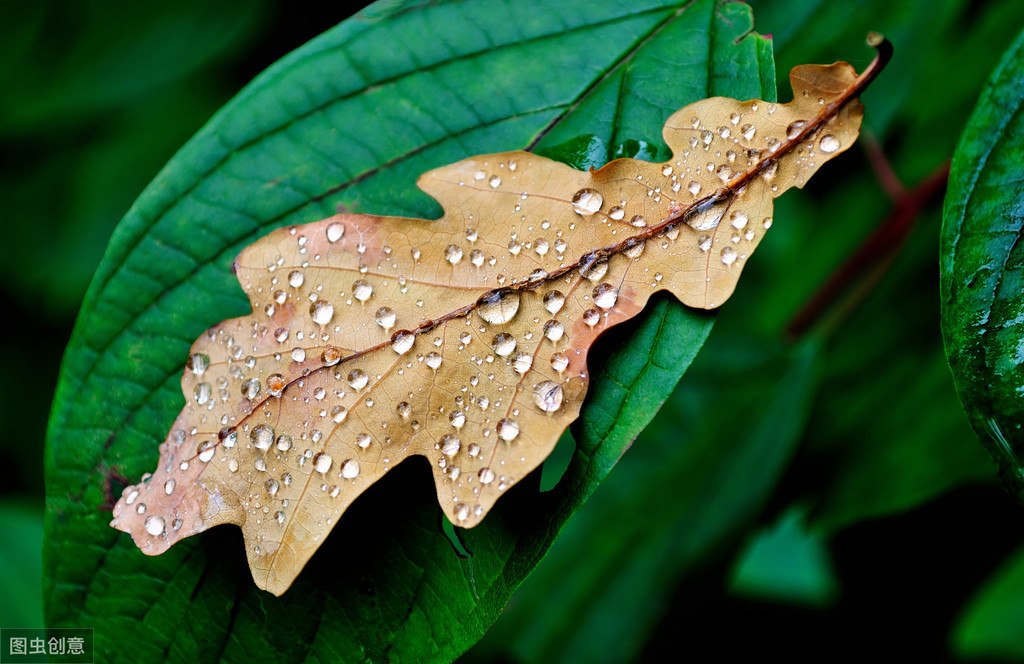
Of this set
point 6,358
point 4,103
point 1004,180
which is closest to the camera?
point 1004,180

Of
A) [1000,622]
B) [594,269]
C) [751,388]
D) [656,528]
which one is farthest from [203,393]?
[1000,622]

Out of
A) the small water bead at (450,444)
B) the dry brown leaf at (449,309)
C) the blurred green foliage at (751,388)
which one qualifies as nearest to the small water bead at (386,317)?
the dry brown leaf at (449,309)

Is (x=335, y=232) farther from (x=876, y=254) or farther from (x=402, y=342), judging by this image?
(x=876, y=254)

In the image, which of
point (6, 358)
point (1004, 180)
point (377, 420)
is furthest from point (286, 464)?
point (6, 358)

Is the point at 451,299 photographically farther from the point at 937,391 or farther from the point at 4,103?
the point at 4,103

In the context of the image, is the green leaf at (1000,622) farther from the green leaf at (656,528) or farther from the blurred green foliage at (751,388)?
the green leaf at (656,528)

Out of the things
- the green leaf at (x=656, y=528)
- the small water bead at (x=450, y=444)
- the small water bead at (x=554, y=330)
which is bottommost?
the green leaf at (x=656, y=528)
